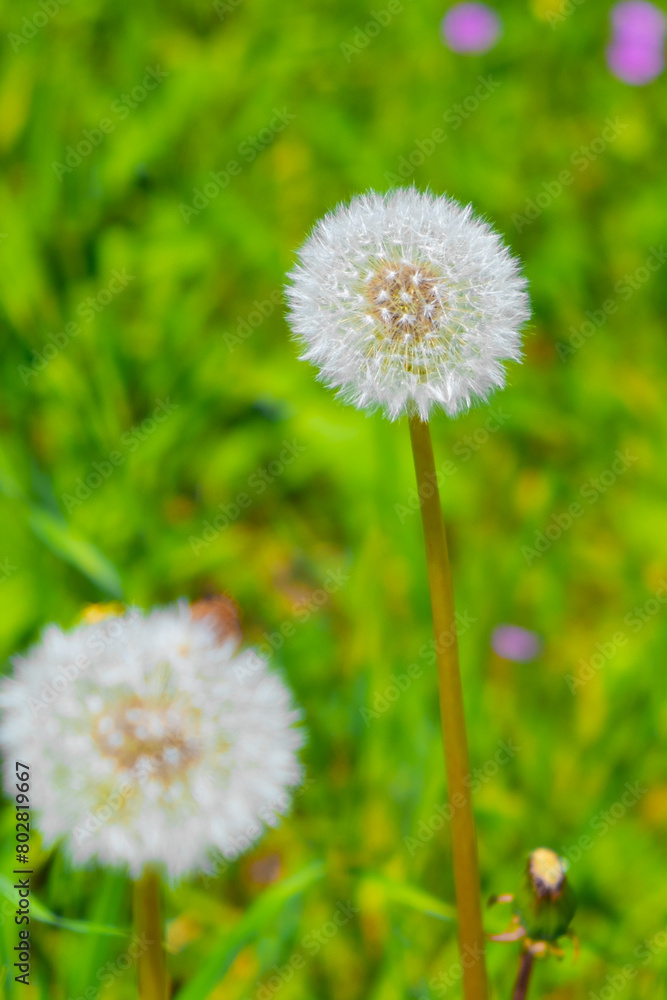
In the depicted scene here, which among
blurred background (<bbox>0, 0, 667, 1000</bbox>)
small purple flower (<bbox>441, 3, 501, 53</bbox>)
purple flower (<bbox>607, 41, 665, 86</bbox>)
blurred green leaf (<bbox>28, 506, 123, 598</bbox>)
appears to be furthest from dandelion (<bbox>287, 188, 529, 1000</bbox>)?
purple flower (<bbox>607, 41, 665, 86</bbox>)

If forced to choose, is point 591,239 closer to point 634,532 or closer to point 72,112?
point 634,532

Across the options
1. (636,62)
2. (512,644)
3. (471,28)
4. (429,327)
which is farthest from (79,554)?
(636,62)

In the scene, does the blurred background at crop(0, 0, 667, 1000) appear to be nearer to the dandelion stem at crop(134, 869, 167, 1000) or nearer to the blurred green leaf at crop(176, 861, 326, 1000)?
the blurred green leaf at crop(176, 861, 326, 1000)

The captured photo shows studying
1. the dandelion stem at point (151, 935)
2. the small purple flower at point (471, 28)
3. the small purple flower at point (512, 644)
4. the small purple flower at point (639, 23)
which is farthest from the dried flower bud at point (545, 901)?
the small purple flower at point (639, 23)

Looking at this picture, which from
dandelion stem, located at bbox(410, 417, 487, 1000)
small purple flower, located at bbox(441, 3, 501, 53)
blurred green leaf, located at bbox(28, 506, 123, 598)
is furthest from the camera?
small purple flower, located at bbox(441, 3, 501, 53)

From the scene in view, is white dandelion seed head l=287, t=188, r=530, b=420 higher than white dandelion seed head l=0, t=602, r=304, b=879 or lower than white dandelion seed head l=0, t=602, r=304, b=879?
higher

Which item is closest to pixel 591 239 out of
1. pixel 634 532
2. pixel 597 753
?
pixel 634 532
